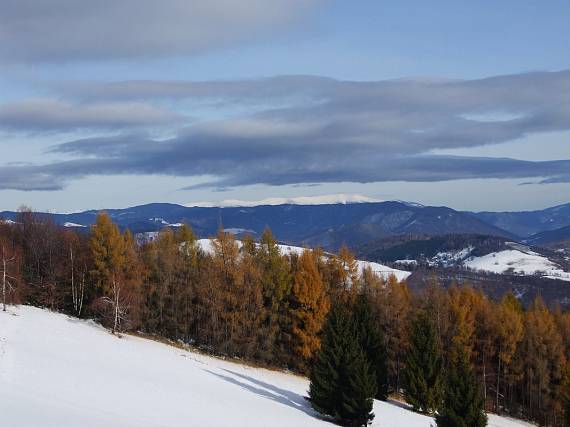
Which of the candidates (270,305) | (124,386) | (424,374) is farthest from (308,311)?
(124,386)

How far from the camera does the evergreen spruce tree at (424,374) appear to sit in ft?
157

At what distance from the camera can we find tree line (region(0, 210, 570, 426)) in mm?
59969

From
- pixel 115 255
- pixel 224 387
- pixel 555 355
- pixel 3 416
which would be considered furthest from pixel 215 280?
pixel 3 416

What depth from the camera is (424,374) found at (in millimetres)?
48312

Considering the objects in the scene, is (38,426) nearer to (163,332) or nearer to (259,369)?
(259,369)

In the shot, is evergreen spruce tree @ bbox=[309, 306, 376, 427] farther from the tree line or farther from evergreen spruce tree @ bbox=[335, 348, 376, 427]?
the tree line

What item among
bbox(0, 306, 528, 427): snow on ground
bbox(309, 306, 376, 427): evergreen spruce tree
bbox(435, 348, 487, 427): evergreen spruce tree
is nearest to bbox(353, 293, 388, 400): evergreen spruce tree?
bbox(0, 306, 528, 427): snow on ground

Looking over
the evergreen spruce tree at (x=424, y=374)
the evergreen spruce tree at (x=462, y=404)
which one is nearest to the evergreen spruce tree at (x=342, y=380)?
the evergreen spruce tree at (x=462, y=404)

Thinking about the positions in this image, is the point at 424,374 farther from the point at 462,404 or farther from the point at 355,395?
the point at 462,404

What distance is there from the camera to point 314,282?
60156 millimetres

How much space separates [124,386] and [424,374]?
90.4 ft

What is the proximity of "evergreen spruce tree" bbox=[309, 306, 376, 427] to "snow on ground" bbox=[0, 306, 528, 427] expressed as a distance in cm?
174

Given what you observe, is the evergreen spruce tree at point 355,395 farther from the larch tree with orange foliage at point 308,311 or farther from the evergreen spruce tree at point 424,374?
the larch tree with orange foliage at point 308,311

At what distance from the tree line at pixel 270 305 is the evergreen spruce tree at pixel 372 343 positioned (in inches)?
287
